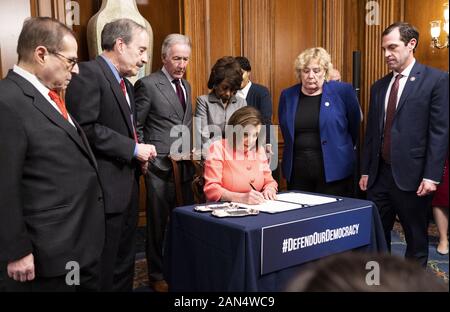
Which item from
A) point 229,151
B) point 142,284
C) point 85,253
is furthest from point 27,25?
point 142,284

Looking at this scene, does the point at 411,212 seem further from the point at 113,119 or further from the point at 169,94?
the point at 113,119

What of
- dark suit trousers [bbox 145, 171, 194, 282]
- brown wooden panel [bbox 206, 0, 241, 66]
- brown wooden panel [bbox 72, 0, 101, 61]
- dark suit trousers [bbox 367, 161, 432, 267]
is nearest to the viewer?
dark suit trousers [bbox 367, 161, 432, 267]

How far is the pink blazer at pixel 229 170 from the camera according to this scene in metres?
2.53

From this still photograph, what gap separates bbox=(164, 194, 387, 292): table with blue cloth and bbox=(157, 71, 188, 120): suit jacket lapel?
1.10 m

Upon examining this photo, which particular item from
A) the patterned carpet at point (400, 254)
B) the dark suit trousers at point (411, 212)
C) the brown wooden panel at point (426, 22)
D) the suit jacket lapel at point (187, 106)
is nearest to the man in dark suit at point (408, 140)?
the dark suit trousers at point (411, 212)

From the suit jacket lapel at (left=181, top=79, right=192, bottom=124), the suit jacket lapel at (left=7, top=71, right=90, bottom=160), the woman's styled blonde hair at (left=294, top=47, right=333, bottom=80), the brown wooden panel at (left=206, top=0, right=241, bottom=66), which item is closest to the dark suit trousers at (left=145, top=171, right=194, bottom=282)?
the suit jacket lapel at (left=181, top=79, right=192, bottom=124)

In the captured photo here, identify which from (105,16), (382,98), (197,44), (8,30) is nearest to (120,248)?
(382,98)

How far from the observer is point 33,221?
161 cm

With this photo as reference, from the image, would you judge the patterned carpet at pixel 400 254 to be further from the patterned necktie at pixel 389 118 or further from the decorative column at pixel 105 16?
the decorative column at pixel 105 16

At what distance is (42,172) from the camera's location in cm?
162

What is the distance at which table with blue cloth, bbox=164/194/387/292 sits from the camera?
6.00ft

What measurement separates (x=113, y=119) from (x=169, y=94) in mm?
853

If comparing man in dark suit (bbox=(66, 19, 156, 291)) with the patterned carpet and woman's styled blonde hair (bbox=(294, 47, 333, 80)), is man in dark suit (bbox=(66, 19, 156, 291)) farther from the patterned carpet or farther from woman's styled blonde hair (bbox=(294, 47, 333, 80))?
woman's styled blonde hair (bbox=(294, 47, 333, 80))

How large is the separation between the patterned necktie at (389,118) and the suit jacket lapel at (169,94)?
54.6 inches
